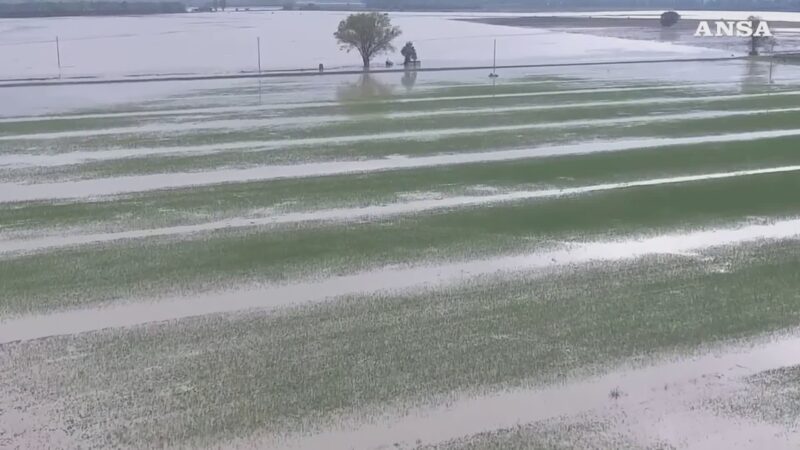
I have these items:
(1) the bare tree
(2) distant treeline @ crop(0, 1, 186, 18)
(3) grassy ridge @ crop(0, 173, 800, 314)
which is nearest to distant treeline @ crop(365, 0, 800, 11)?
(2) distant treeline @ crop(0, 1, 186, 18)

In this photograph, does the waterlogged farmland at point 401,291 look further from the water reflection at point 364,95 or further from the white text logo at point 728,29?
the white text logo at point 728,29

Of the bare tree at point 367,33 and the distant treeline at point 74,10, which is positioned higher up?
the distant treeline at point 74,10

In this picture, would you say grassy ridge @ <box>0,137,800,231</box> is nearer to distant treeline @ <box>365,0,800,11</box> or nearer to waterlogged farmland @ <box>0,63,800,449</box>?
waterlogged farmland @ <box>0,63,800,449</box>

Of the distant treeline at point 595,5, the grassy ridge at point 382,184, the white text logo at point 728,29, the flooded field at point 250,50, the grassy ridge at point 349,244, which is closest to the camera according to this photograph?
the grassy ridge at point 349,244

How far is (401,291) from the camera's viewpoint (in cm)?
1264

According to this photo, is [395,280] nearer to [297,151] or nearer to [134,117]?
[297,151]

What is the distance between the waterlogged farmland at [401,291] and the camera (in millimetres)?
9109

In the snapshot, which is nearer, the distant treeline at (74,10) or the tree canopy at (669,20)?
the tree canopy at (669,20)

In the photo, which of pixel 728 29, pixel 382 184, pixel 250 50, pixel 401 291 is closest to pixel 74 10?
pixel 250 50

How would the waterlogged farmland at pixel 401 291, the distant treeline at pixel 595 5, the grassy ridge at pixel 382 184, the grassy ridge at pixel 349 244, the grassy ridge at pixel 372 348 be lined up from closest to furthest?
1. the waterlogged farmland at pixel 401 291
2. the grassy ridge at pixel 372 348
3. the grassy ridge at pixel 349 244
4. the grassy ridge at pixel 382 184
5. the distant treeline at pixel 595 5

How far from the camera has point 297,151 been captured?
22.9 m

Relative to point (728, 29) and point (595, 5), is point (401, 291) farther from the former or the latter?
point (595, 5)

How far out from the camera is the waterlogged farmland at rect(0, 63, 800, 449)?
359 inches

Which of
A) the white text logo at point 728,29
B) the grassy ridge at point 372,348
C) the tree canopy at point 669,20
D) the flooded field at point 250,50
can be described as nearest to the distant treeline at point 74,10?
the flooded field at point 250,50
